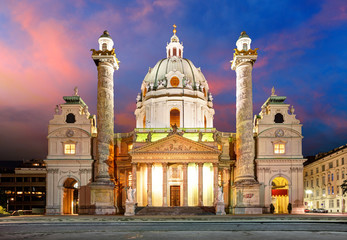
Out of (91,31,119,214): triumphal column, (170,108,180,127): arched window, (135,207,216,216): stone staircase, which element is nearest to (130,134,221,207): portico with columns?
(135,207,216,216): stone staircase

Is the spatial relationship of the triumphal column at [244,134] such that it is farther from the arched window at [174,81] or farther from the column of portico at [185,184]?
the arched window at [174,81]

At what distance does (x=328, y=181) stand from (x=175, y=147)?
33720 millimetres

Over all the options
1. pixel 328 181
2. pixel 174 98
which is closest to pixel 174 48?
pixel 174 98

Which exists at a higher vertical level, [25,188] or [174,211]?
[174,211]

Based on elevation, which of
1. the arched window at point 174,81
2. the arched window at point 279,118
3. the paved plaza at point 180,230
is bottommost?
the paved plaza at point 180,230

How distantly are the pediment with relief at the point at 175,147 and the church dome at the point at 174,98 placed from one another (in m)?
14.2

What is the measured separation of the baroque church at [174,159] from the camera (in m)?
62.2

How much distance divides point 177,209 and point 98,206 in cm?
1111

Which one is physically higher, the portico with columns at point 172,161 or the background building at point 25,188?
the portico with columns at point 172,161

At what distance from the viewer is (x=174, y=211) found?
57.5 metres

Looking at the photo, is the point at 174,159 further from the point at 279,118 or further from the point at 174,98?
the point at 174,98

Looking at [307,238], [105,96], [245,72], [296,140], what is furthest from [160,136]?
[307,238]

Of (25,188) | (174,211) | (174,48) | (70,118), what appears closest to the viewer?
(174,211)

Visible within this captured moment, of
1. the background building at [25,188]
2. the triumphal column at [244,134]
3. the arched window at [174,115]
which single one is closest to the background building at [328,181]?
the triumphal column at [244,134]
